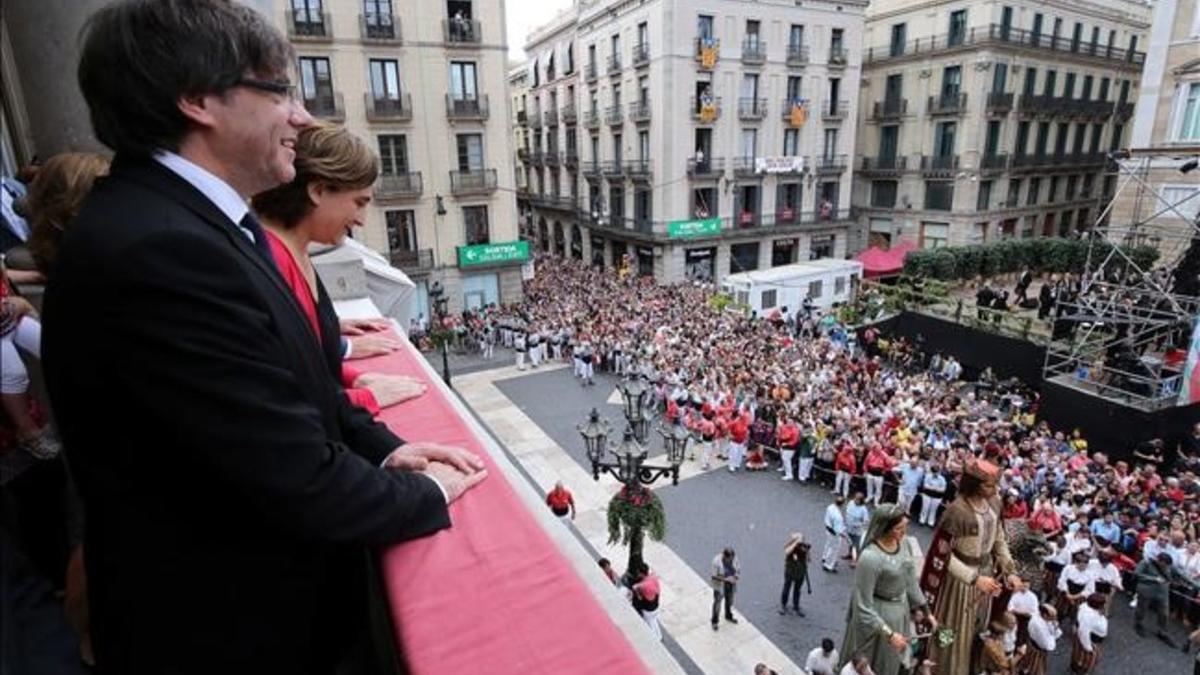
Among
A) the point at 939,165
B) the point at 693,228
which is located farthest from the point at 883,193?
the point at 693,228

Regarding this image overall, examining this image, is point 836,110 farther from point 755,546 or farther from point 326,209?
point 326,209

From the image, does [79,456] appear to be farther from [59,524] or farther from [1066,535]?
[1066,535]

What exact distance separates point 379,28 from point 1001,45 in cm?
3188

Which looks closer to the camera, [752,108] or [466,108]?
[466,108]

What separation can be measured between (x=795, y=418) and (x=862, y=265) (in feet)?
60.0

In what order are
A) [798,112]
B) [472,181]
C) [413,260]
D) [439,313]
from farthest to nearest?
[798,112] < [472,181] < [413,260] < [439,313]

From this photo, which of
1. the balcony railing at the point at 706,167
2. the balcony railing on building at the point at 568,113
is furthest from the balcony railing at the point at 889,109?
the balcony railing on building at the point at 568,113

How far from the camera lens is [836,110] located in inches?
1481

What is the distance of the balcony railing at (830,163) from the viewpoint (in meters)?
37.8

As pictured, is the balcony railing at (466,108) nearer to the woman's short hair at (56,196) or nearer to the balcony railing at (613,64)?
the balcony railing at (613,64)

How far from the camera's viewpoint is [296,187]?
2.66m

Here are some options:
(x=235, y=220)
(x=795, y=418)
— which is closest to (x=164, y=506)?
(x=235, y=220)

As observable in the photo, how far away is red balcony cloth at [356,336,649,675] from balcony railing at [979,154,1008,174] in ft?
138

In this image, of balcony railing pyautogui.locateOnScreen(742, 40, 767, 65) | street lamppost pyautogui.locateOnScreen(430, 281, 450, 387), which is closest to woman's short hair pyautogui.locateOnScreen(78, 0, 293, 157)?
street lamppost pyautogui.locateOnScreen(430, 281, 450, 387)
